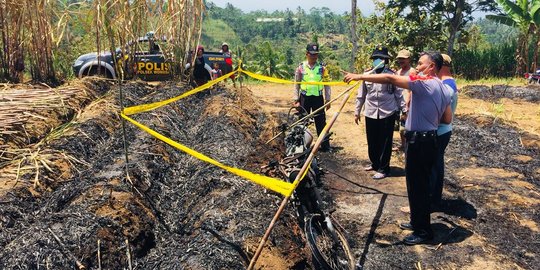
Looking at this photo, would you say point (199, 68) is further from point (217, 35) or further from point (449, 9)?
point (217, 35)

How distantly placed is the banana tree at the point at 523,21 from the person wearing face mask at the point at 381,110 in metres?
14.3

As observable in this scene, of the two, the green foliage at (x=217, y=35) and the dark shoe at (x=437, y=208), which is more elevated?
the green foliage at (x=217, y=35)

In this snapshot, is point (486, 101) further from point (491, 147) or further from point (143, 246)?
point (143, 246)

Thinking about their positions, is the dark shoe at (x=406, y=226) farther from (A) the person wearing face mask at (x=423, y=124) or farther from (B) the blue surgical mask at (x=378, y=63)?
(B) the blue surgical mask at (x=378, y=63)

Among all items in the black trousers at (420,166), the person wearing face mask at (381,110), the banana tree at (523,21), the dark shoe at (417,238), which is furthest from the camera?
the banana tree at (523,21)

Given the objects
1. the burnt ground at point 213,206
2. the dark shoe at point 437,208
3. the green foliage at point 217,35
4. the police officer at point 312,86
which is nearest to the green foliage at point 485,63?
the burnt ground at point 213,206

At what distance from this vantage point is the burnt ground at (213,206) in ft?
11.0

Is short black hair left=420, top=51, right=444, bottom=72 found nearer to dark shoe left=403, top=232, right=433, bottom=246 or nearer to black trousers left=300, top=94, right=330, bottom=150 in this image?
dark shoe left=403, top=232, right=433, bottom=246

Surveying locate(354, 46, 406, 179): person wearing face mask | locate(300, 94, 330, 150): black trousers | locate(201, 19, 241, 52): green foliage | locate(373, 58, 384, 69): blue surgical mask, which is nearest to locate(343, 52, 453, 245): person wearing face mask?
locate(373, 58, 384, 69): blue surgical mask

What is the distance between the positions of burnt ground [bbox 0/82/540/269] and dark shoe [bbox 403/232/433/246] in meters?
0.06

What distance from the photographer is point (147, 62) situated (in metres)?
12.1

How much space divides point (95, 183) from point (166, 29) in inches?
272

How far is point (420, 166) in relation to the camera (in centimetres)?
392

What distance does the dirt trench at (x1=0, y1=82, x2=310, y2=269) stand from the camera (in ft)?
10.7
